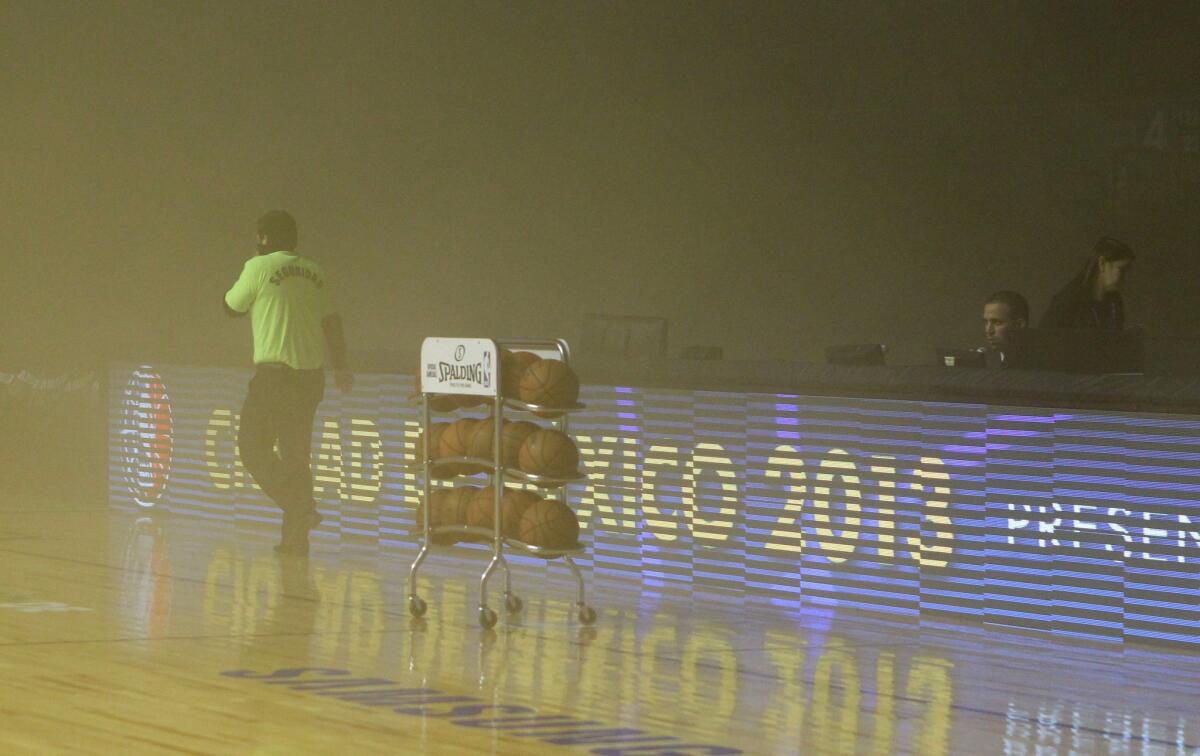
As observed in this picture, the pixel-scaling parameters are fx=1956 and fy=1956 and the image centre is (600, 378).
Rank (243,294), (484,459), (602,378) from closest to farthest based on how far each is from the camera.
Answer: (484,459), (602,378), (243,294)

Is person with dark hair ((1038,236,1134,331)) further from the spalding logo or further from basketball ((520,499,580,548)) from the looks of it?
the spalding logo

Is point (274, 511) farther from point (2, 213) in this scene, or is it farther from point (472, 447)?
point (2, 213)

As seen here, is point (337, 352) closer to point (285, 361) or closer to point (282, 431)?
point (285, 361)

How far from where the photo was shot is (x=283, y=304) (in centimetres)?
907

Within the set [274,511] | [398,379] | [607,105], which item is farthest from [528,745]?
[607,105]

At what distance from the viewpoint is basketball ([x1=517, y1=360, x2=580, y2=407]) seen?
703cm

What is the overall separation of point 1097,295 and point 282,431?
3.76 m

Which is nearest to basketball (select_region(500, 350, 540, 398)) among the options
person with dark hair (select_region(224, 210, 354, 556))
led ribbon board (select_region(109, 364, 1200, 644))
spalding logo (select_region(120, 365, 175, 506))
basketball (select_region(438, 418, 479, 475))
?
basketball (select_region(438, 418, 479, 475))

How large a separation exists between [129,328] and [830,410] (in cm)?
826

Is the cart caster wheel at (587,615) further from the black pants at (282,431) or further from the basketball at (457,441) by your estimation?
the black pants at (282,431)

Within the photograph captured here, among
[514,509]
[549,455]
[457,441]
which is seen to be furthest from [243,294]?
[549,455]

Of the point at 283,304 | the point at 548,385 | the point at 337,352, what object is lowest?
the point at 548,385

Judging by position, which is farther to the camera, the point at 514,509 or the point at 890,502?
the point at 890,502

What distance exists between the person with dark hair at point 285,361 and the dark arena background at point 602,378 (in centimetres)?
2
